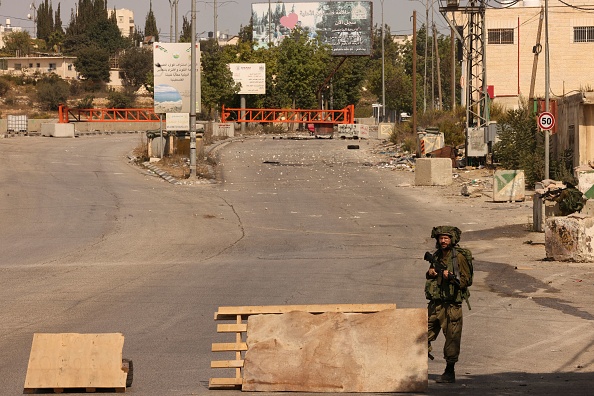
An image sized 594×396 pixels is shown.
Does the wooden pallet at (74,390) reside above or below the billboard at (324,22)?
below

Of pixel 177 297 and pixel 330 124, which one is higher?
pixel 330 124

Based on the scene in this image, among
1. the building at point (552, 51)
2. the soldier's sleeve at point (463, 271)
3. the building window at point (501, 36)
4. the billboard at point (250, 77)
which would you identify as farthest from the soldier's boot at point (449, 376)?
the billboard at point (250, 77)

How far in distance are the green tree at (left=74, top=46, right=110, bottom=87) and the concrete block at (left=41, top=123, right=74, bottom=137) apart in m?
69.0

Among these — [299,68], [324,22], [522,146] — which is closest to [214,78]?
[299,68]

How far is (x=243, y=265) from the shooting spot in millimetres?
20531

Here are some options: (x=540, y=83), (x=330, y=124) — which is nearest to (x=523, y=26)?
(x=540, y=83)

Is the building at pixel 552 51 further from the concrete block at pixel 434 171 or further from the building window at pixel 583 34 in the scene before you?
the concrete block at pixel 434 171

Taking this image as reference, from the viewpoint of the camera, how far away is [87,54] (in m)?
132

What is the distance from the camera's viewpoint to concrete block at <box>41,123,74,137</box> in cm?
6469

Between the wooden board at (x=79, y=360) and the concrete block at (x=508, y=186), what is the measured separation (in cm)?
2465

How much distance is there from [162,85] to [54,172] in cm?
668

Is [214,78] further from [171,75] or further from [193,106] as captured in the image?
[193,106]

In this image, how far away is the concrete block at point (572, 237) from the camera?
65.9 ft

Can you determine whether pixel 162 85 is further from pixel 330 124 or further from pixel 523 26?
pixel 523 26
